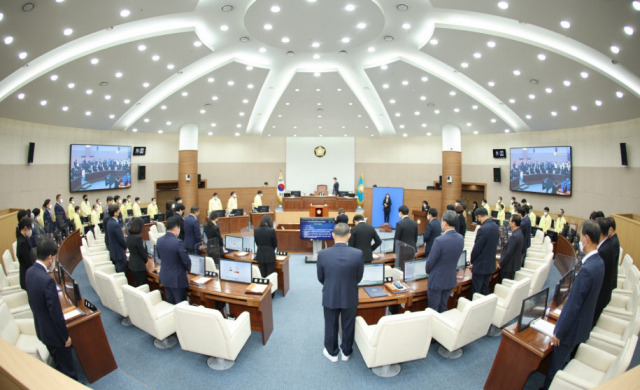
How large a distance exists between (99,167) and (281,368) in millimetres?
13081

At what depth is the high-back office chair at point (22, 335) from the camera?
3.46 m

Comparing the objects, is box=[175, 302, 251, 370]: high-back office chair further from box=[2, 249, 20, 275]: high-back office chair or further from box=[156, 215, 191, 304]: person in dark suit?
box=[2, 249, 20, 275]: high-back office chair

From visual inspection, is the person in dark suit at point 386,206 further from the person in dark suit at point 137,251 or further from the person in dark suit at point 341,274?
the person in dark suit at point 341,274

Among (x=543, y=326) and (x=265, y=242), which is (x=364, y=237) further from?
(x=543, y=326)

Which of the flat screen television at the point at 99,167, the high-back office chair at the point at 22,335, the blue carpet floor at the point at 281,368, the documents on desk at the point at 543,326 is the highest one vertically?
the flat screen television at the point at 99,167

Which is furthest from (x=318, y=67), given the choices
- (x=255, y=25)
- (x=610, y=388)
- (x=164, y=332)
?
(x=610, y=388)

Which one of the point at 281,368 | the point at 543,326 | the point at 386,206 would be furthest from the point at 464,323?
the point at 386,206

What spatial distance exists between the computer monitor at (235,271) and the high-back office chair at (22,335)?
2190 millimetres

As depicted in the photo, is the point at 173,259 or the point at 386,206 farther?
the point at 386,206

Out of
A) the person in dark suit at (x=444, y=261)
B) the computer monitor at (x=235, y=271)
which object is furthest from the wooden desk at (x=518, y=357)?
the computer monitor at (x=235, y=271)

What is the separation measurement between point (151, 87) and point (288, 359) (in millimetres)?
9799

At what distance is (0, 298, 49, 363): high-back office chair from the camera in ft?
11.4

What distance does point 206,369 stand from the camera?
4.05m

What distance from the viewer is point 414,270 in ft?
16.5
